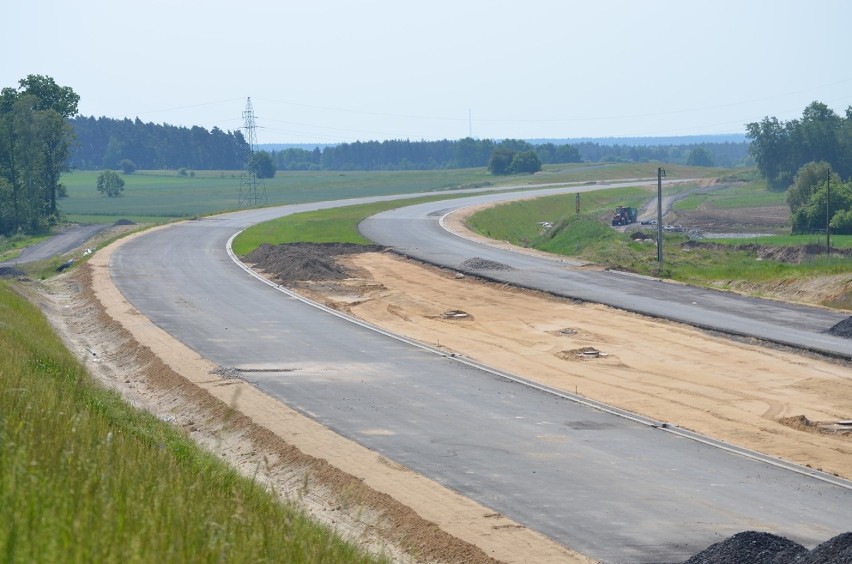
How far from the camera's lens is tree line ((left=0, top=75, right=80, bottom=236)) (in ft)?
281

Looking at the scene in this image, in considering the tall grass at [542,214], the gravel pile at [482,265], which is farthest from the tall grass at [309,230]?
the gravel pile at [482,265]

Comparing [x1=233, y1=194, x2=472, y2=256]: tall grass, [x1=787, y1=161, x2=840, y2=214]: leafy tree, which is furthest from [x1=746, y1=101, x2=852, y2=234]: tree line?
[x1=233, y1=194, x2=472, y2=256]: tall grass

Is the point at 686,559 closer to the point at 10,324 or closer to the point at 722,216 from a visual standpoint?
the point at 10,324

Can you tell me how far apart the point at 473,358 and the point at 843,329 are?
433 inches

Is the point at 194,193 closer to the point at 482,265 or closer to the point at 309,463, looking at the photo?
the point at 482,265

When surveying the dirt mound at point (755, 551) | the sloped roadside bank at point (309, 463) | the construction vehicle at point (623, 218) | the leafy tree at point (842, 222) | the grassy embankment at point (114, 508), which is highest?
the grassy embankment at point (114, 508)

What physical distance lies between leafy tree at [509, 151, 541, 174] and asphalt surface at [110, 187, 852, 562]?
134832mm

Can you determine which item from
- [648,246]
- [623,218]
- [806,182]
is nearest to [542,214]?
[623,218]

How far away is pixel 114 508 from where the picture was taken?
718 cm

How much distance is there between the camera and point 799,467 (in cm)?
1630

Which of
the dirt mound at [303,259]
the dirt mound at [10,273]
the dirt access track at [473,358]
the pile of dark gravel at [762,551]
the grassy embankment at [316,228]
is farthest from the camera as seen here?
the grassy embankment at [316,228]

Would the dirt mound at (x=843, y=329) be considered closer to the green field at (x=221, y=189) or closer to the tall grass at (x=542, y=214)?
the tall grass at (x=542, y=214)

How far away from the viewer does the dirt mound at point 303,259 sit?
41.7 meters

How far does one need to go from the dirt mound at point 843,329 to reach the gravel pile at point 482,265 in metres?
16.8
